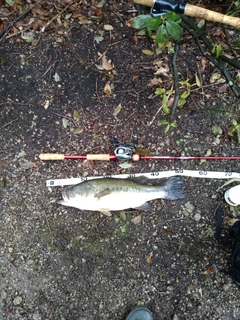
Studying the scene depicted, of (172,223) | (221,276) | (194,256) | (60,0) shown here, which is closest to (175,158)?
(172,223)

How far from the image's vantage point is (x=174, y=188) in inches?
154

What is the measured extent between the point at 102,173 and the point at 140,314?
172cm

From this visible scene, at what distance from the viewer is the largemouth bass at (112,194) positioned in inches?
145

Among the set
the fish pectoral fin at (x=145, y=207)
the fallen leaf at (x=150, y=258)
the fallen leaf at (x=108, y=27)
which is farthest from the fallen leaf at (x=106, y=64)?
the fallen leaf at (x=150, y=258)

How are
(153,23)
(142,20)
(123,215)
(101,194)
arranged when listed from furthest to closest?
(123,215)
(101,194)
(142,20)
(153,23)

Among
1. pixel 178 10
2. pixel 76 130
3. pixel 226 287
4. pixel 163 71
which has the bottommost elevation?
pixel 226 287

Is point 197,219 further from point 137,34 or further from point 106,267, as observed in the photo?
point 137,34

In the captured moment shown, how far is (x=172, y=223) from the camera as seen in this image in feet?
13.2

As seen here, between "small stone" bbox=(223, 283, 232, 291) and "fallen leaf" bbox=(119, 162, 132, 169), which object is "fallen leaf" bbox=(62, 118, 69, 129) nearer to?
"fallen leaf" bbox=(119, 162, 132, 169)

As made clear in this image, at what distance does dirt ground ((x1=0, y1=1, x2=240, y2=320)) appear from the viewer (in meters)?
3.93

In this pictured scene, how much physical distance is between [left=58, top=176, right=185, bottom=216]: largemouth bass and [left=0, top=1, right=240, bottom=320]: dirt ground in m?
0.21

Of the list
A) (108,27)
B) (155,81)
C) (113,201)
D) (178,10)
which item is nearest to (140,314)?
(113,201)

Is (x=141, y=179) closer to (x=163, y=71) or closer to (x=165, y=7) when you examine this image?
(x=163, y=71)

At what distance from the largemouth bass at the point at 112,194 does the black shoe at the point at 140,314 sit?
1190 millimetres
